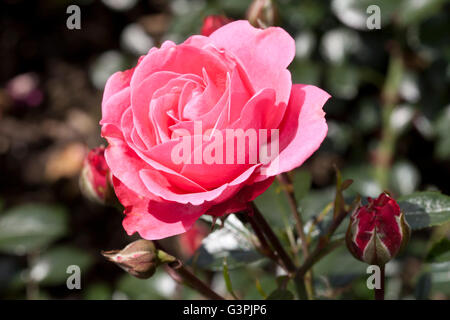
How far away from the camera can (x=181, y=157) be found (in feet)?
1.98

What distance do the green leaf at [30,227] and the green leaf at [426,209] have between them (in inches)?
39.7

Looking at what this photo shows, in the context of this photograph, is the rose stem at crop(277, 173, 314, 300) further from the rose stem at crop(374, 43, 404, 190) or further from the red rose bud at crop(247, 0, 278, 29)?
the rose stem at crop(374, 43, 404, 190)

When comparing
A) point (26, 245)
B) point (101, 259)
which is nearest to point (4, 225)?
point (26, 245)

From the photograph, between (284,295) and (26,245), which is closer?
(284,295)

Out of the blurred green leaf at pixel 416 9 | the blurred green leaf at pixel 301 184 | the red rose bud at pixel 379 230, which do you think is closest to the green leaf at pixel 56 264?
the blurred green leaf at pixel 301 184

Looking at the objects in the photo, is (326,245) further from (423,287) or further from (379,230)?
(423,287)

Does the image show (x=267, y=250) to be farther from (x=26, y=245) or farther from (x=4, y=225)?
(x=4, y=225)

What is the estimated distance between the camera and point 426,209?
2.65ft

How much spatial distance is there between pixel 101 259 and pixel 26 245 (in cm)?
75

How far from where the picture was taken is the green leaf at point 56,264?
1487 mm

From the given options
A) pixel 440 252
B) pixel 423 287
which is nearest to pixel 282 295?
pixel 440 252

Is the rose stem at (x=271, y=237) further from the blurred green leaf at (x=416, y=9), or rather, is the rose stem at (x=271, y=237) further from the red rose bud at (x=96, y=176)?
the blurred green leaf at (x=416, y=9)

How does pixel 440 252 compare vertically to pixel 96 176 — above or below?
below

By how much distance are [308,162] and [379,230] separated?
1.56 m
